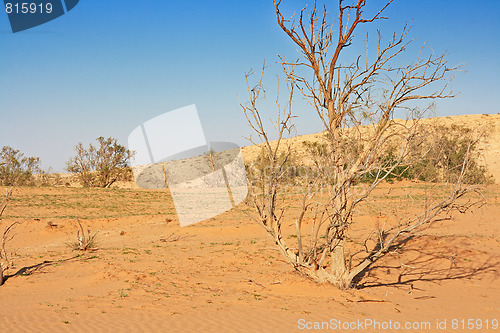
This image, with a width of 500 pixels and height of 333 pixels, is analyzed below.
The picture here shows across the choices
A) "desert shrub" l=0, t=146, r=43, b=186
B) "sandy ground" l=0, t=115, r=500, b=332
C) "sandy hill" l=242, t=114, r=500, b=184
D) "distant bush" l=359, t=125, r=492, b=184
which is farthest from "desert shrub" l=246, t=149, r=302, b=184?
"desert shrub" l=0, t=146, r=43, b=186

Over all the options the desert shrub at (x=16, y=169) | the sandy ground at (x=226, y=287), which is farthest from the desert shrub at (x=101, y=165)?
the sandy ground at (x=226, y=287)

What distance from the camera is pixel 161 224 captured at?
18141 mm

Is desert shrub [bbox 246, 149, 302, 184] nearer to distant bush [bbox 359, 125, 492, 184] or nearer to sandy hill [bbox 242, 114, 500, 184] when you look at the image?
distant bush [bbox 359, 125, 492, 184]

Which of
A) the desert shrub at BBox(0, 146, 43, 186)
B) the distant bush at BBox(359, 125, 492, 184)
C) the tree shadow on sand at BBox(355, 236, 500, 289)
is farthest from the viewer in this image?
the desert shrub at BBox(0, 146, 43, 186)

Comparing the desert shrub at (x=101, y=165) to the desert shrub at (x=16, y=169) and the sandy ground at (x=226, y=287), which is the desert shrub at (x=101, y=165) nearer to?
the desert shrub at (x=16, y=169)

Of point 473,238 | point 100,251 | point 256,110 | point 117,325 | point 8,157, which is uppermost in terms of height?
point 8,157

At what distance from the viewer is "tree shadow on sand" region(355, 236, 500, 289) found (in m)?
9.58

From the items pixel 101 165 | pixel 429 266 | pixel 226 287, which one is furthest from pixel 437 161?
pixel 101 165

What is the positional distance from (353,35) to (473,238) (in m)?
8.59

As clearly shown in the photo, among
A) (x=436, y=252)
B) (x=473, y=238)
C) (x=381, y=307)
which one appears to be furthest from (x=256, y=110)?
(x=473, y=238)

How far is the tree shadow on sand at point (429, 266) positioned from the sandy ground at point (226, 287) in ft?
0.09

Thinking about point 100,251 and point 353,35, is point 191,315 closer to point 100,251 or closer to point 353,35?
point 353,35

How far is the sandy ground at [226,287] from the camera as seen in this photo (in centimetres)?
642

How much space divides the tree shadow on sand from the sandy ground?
0.03 m
